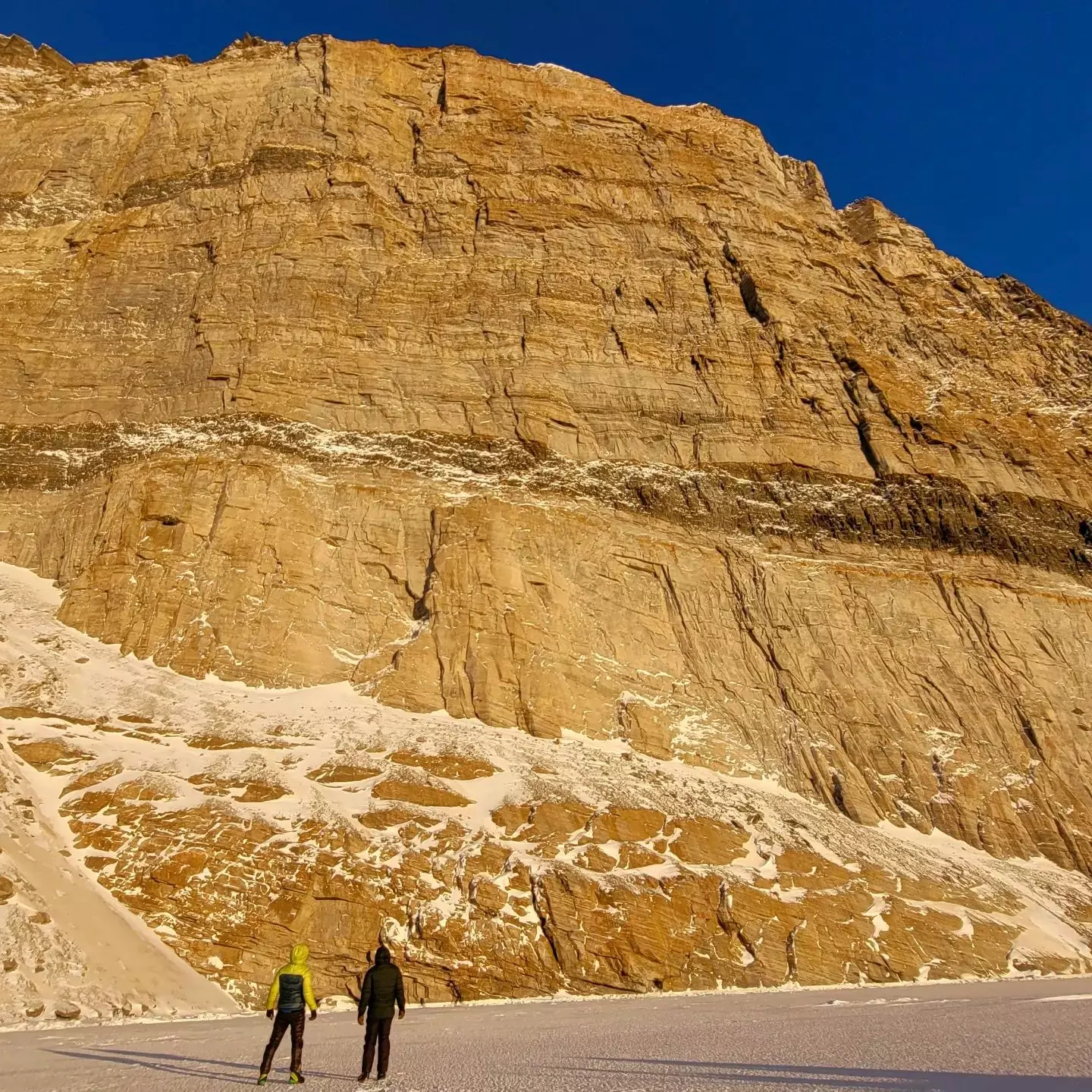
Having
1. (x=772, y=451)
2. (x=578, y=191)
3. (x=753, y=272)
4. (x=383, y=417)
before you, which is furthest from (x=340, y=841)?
(x=578, y=191)

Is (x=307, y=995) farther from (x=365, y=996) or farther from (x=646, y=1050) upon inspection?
(x=646, y=1050)

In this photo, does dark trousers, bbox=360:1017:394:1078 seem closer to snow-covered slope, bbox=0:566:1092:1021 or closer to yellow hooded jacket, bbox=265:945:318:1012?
yellow hooded jacket, bbox=265:945:318:1012

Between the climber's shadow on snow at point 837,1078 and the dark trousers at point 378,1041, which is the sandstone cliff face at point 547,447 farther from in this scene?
the climber's shadow on snow at point 837,1078

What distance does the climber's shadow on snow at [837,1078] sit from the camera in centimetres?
618

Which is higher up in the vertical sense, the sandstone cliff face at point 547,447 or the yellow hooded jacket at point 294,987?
the sandstone cliff face at point 547,447

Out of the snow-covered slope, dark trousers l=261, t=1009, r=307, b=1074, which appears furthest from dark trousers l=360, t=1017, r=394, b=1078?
the snow-covered slope

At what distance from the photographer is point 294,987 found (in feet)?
30.4

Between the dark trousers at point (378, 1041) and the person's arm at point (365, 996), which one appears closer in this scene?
the dark trousers at point (378, 1041)

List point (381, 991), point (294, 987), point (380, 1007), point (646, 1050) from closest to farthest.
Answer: point (380, 1007), point (381, 991), point (294, 987), point (646, 1050)

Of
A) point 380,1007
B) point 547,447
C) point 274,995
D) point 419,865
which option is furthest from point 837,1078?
point 547,447

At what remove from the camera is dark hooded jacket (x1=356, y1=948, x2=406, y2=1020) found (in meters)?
8.81

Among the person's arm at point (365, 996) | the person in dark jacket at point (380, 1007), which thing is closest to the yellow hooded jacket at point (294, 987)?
the person's arm at point (365, 996)

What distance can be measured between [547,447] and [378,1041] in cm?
3420

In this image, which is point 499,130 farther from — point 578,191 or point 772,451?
point 772,451
